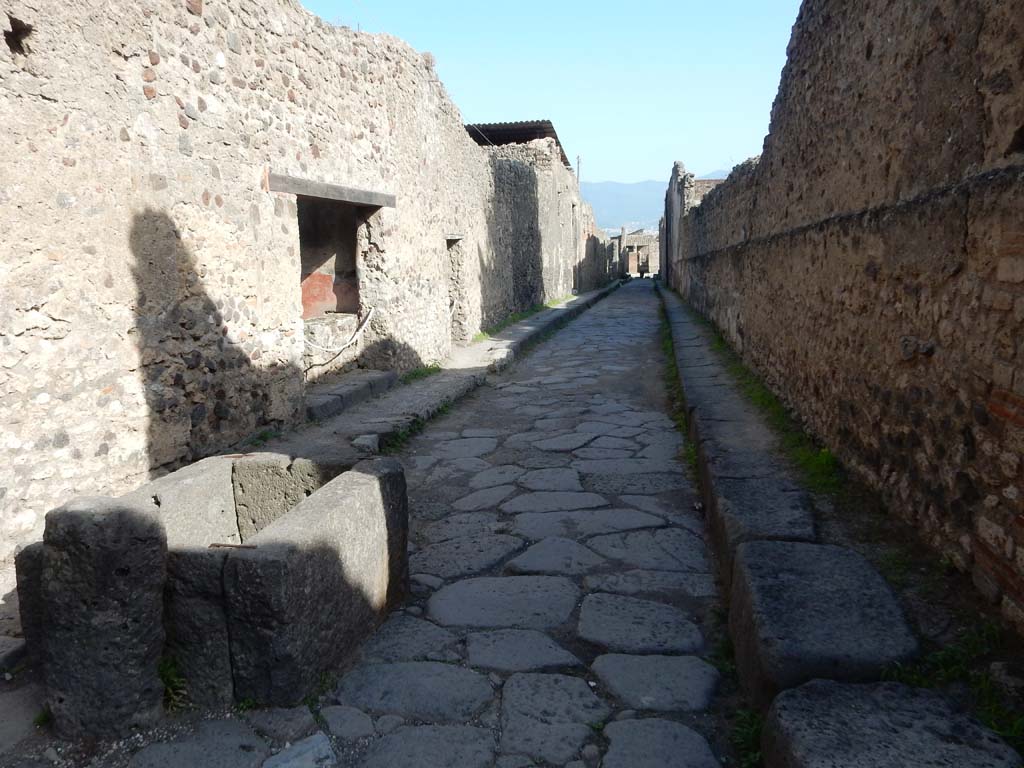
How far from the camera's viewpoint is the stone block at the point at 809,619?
1.74 metres

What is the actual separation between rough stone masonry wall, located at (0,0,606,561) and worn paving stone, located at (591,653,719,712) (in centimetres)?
238

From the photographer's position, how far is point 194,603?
1.93 meters

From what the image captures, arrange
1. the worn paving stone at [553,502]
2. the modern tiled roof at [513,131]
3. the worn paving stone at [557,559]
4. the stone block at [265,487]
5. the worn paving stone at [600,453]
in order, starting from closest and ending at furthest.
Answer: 1. the stone block at [265,487]
2. the worn paving stone at [557,559]
3. the worn paving stone at [553,502]
4. the worn paving stone at [600,453]
5. the modern tiled roof at [513,131]

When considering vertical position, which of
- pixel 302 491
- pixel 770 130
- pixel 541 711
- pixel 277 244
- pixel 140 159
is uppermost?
pixel 770 130

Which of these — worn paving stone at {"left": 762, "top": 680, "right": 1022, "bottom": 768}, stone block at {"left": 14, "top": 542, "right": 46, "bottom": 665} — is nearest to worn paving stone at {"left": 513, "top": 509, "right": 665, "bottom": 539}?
worn paving stone at {"left": 762, "top": 680, "right": 1022, "bottom": 768}

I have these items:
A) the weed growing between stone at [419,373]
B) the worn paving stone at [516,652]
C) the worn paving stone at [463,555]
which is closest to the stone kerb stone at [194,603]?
the worn paving stone at [516,652]

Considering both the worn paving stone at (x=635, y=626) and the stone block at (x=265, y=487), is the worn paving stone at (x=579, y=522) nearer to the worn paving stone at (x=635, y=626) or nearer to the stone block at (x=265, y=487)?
the worn paving stone at (x=635, y=626)

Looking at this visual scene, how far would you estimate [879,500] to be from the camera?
2848 millimetres

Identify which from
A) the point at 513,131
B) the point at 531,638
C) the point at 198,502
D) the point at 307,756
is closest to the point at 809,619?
the point at 531,638

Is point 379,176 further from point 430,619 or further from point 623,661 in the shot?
point 623,661

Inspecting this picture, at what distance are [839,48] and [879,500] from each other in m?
2.49

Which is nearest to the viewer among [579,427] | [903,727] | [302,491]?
[903,727]

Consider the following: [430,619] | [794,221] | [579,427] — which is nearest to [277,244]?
[579,427]

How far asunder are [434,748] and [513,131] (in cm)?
1973
